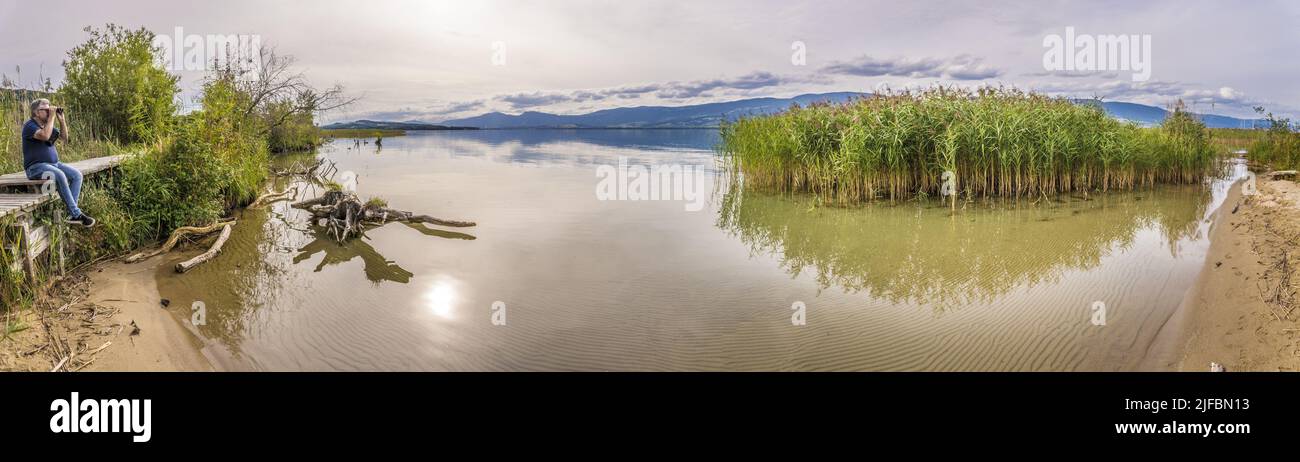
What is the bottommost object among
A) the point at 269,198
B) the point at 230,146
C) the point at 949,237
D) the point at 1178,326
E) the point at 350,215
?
the point at 1178,326

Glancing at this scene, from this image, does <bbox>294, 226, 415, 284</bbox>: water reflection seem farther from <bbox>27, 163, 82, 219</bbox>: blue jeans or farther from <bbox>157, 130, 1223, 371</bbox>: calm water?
<bbox>27, 163, 82, 219</bbox>: blue jeans

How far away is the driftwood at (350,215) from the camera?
419 inches

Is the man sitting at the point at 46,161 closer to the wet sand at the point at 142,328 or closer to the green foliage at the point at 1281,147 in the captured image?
the wet sand at the point at 142,328

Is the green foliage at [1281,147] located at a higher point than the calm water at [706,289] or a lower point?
higher

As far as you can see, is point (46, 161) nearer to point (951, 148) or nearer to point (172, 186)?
point (172, 186)

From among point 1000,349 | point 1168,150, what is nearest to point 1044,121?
point 1168,150

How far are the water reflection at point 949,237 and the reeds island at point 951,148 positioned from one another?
78 cm

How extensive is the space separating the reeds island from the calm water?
129 cm

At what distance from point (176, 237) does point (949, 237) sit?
1157 centimetres

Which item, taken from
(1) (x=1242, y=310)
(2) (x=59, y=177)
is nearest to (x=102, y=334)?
(2) (x=59, y=177)

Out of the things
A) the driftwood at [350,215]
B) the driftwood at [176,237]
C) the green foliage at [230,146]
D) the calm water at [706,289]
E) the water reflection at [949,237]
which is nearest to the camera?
the calm water at [706,289]

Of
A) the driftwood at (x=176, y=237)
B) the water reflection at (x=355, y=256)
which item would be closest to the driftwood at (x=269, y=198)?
the water reflection at (x=355, y=256)

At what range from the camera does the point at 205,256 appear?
28.4 ft

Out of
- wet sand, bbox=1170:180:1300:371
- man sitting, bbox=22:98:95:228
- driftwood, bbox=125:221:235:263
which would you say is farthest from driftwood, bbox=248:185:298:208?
wet sand, bbox=1170:180:1300:371
